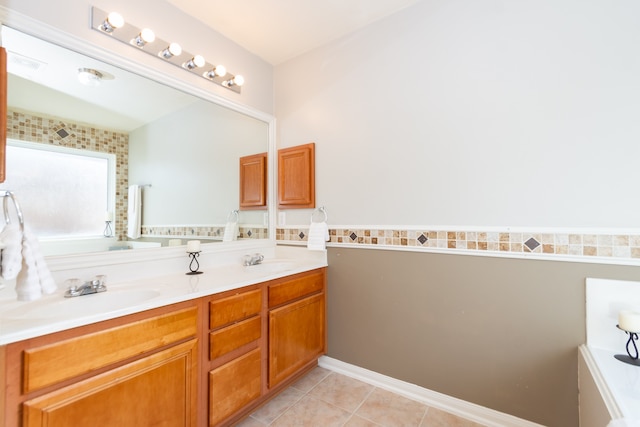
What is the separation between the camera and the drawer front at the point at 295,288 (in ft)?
5.72

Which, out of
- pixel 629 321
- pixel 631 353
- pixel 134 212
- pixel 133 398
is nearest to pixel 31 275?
pixel 133 398

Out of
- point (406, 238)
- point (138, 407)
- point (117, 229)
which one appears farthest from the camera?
point (406, 238)

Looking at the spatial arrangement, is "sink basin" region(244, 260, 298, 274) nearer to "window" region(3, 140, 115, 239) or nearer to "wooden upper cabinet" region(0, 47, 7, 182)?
"window" region(3, 140, 115, 239)

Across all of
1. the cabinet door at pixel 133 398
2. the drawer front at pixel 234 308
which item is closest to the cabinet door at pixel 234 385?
the cabinet door at pixel 133 398

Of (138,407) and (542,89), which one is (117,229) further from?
(542,89)

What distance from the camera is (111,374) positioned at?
105 centimetres

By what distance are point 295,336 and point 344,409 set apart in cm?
51

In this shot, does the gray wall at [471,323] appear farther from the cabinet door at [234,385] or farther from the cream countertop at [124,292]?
the cabinet door at [234,385]

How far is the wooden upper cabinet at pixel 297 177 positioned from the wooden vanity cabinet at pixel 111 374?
123cm

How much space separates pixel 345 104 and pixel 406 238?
3.54ft

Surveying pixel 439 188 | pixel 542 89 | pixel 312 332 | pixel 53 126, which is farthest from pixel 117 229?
pixel 542 89

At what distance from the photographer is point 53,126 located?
1.38 m

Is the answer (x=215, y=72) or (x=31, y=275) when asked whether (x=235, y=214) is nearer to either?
(x=215, y=72)

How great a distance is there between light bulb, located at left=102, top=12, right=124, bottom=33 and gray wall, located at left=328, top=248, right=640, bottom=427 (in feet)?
6.14
